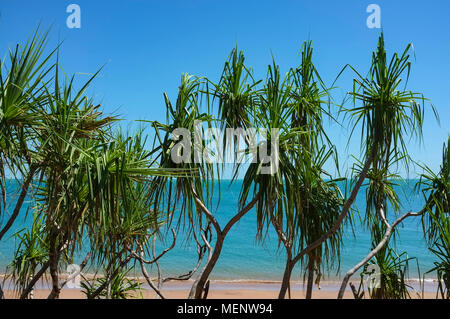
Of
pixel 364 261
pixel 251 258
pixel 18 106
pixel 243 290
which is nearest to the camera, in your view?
pixel 18 106

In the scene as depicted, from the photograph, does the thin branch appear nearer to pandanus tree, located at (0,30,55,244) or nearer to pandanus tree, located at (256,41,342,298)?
pandanus tree, located at (256,41,342,298)

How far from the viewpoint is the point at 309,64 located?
11.5ft

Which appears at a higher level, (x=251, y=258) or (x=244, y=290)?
(x=244, y=290)

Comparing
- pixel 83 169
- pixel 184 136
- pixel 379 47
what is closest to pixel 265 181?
pixel 184 136

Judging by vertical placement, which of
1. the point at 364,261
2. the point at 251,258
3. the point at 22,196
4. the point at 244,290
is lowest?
the point at 251,258

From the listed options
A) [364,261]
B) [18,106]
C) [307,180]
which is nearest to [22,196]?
[18,106]

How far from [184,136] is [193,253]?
56.2 feet

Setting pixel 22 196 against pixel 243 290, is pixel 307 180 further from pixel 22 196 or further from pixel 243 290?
pixel 243 290

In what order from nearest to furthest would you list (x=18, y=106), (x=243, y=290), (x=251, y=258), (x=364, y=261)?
(x=18, y=106) < (x=364, y=261) < (x=243, y=290) < (x=251, y=258)

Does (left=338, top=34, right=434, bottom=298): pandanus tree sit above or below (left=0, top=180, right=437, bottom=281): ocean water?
above

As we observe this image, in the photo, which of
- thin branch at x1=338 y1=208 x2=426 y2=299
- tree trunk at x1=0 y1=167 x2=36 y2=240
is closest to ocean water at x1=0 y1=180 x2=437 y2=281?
thin branch at x1=338 y1=208 x2=426 y2=299

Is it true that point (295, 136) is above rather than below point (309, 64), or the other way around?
below

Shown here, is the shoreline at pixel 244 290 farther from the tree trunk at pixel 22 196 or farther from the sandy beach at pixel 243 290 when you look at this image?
the tree trunk at pixel 22 196
